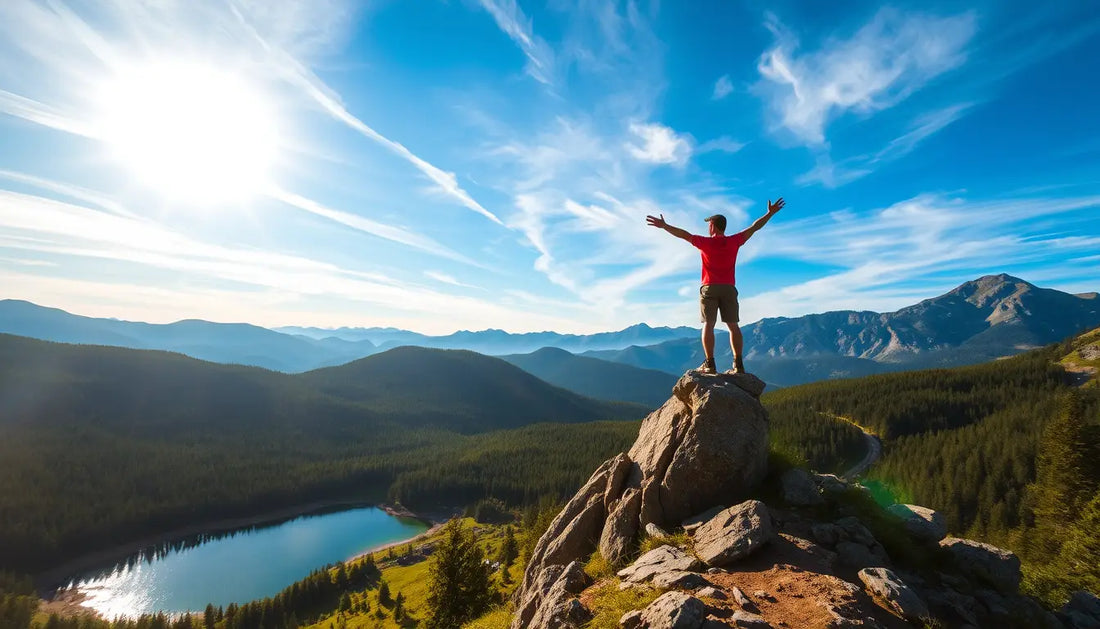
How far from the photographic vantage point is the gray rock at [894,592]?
8.98m

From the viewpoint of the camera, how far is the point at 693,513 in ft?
47.2

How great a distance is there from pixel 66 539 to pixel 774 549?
235 metres

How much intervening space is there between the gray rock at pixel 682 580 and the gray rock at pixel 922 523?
28.5 ft

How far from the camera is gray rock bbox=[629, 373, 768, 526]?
1459 centimetres

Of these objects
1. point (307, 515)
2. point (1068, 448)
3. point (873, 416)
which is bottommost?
point (307, 515)

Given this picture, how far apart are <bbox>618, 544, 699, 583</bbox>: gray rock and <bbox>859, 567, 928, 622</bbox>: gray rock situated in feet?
12.5

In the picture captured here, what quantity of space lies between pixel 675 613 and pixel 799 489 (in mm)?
8110

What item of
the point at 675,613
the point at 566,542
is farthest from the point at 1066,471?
the point at 675,613

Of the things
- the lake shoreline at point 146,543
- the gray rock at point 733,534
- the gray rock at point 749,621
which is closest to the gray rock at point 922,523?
the gray rock at point 733,534

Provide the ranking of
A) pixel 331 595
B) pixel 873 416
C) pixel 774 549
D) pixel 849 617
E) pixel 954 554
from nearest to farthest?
pixel 849 617 → pixel 774 549 → pixel 954 554 → pixel 331 595 → pixel 873 416

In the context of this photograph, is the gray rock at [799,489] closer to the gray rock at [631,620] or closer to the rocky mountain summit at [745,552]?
the rocky mountain summit at [745,552]

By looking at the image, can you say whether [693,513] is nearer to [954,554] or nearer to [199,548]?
[954,554]

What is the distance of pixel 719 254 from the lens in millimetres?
15594

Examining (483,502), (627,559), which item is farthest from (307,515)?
(627,559)
